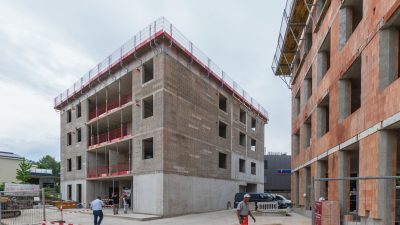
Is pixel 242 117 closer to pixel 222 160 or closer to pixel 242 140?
pixel 242 140

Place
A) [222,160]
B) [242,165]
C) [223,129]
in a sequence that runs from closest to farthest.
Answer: [222,160]
[223,129]
[242,165]

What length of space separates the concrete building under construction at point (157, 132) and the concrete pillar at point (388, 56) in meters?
15.6

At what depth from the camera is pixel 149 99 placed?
90.4 feet

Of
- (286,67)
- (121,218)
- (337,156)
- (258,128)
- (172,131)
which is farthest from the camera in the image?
(258,128)

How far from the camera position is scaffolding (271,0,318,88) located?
2422cm

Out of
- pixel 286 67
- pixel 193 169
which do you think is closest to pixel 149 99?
pixel 193 169

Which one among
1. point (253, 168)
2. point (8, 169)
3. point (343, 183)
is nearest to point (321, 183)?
point (343, 183)

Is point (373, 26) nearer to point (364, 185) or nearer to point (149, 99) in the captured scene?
point (364, 185)

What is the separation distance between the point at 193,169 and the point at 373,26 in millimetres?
18829

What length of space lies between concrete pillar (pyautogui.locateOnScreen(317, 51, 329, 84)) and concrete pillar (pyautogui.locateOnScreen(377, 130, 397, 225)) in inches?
398

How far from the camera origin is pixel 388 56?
11836mm

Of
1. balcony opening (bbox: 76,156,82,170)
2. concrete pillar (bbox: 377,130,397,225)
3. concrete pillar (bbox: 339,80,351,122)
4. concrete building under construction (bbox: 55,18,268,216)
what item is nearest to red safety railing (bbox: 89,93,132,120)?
concrete building under construction (bbox: 55,18,268,216)

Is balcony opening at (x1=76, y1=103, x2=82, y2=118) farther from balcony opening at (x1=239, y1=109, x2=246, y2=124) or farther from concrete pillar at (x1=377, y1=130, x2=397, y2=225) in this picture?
concrete pillar at (x1=377, y1=130, x2=397, y2=225)

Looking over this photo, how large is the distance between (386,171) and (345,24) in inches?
308
